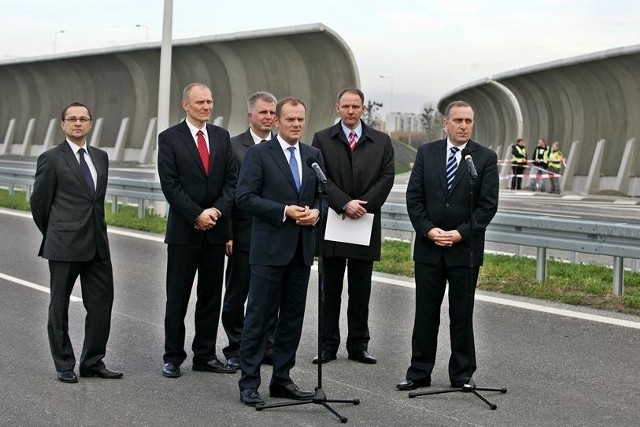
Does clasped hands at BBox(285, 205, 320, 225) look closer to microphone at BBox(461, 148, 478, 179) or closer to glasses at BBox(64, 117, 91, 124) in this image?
microphone at BBox(461, 148, 478, 179)

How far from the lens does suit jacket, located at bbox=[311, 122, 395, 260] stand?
29.6 ft

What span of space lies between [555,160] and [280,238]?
99.0 ft

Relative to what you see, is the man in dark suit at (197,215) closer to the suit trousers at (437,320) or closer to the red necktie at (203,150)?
the red necktie at (203,150)

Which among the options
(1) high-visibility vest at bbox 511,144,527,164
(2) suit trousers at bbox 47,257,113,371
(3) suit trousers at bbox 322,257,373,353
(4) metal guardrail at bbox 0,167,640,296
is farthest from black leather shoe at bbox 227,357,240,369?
(1) high-visibility vest at bbox 511,144,527,164

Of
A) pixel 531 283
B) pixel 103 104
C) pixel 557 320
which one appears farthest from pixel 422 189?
pixel 103 104

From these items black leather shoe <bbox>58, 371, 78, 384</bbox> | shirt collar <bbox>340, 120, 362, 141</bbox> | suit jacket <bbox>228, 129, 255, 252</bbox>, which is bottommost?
black leather shoe <bbox>58, 371, 78, 384</bbox>

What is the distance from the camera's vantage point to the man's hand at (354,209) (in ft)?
29.1

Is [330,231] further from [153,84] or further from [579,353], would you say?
[153,84]

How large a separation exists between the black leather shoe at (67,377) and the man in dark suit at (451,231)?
211 cm

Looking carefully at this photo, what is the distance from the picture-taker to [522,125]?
44.9 meters

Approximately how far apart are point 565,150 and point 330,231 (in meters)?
31.3

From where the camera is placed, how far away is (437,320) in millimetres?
8180

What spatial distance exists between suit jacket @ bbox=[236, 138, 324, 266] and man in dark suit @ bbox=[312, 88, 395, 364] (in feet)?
4.05

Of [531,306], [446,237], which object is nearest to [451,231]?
[446,237]
